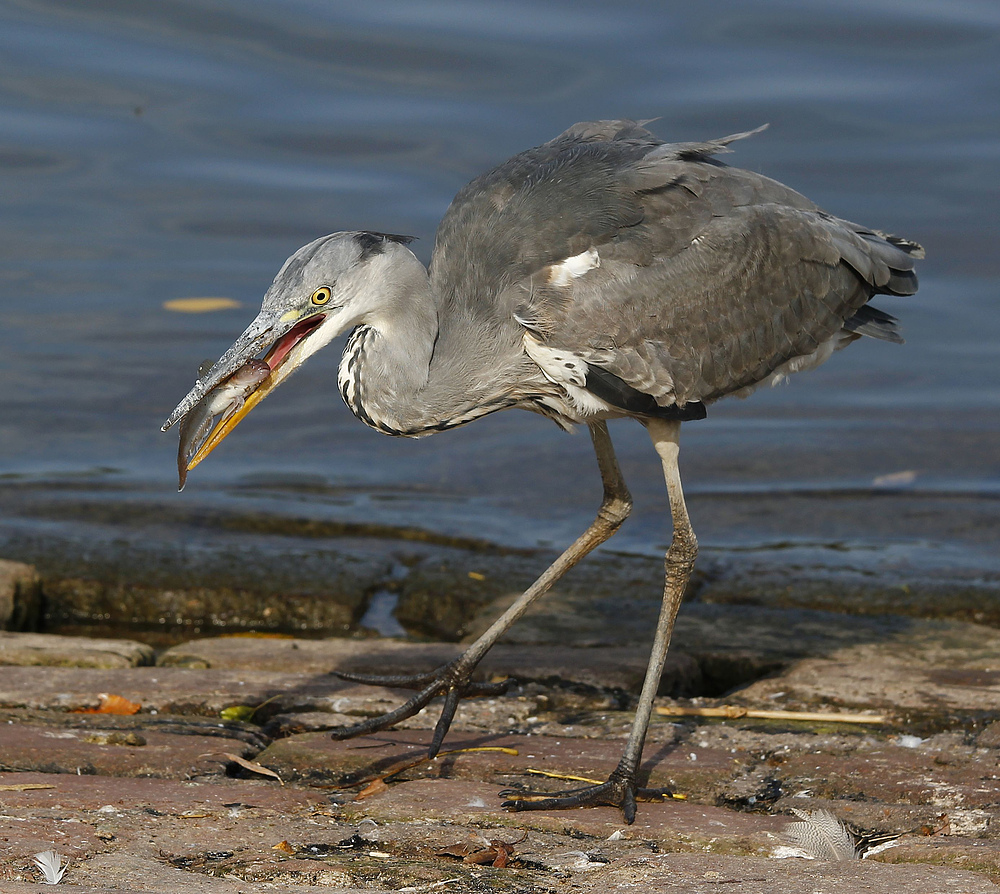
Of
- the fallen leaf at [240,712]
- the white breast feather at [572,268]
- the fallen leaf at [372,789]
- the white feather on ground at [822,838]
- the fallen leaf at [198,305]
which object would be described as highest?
the white breast feather at [572,268]

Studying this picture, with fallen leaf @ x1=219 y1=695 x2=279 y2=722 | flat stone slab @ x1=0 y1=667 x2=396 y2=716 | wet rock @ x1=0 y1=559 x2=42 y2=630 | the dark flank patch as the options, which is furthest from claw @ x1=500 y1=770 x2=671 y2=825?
wet rock @ x1=0 y1=559 x2=42 y2=630

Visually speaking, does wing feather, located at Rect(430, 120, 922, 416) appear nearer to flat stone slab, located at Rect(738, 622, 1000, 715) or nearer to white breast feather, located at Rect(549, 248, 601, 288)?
white breast feather, located at Rect(549, 248, 601, 288)

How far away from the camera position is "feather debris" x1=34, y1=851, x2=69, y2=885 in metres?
2.94

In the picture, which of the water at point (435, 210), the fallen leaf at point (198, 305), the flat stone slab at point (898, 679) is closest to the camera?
the flat stone slab at point (898, 679)

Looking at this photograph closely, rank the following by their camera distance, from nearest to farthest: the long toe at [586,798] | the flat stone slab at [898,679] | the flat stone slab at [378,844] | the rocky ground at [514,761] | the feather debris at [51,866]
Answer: the feather debris at [51,866] < the flat stone slab at [378,844] < the rocky ground at [514,761] < the long toe at [586,798] < the flat stone slab at [898,679]

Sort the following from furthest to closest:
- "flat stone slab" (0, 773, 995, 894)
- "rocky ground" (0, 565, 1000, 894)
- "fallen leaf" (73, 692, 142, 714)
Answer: "fallen leaf" (73, 692, 142, 714) → "rocky ground" (0, 565, 1000, 894) → "flat stone slab" (0, 773, 995, 894)

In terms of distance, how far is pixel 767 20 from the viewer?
1316cm

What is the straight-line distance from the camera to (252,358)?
4098mm

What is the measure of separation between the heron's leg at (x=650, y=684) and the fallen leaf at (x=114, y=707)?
1.38 metres

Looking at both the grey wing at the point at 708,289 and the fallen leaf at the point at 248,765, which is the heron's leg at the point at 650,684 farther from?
the fallen leaf at the point at 248,765

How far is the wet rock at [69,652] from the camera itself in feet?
16.0

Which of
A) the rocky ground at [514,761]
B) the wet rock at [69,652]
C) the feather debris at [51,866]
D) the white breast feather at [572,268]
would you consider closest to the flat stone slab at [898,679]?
the rocky ground at [514,761]

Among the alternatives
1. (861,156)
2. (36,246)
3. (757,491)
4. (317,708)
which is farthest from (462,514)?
(861,156)

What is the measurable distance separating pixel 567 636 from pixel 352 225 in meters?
5.32
